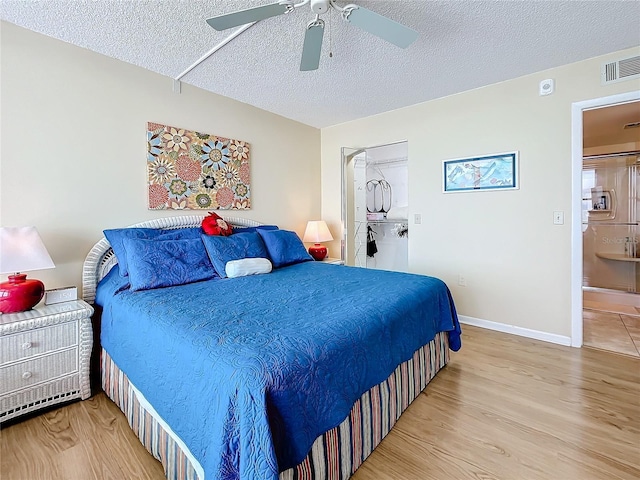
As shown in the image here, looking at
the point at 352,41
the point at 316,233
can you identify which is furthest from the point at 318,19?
the point at 316,233

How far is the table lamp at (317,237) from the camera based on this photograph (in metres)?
3.90

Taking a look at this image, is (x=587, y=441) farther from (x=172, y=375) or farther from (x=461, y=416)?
(x=172, y=375)

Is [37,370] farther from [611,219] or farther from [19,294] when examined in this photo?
[611,219]

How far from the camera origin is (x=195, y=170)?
121 inches

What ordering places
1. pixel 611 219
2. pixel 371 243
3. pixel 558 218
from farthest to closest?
pixel 371 243, pixel 611 219, pixel 558 218

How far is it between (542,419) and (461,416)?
45 centimetres

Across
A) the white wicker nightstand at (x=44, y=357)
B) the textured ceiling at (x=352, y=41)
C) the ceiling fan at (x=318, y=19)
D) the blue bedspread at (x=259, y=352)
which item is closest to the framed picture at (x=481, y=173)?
the textured ceiling at (x=352, y=41)

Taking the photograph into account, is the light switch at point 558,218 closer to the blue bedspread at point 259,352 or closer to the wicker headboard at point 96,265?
the blue bedspread at point 259,352

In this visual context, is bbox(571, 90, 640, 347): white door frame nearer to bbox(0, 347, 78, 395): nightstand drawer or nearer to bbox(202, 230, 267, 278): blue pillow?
bbox(202, 230, 267, 278): blue pillow

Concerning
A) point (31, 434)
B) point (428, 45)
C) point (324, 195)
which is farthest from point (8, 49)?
point (324, 195)

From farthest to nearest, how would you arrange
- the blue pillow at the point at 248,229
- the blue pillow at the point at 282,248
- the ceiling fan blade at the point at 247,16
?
the blue pillow at the point at 248,229 → the blue pillow at the point at 282,248 → the ceiling fan blade at the point at 247,16

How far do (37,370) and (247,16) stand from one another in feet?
7.65

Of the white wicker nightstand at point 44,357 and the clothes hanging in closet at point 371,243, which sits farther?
the clothes hanging in closet at point 371,243

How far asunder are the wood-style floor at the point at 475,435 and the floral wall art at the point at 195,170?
67.5 inches
